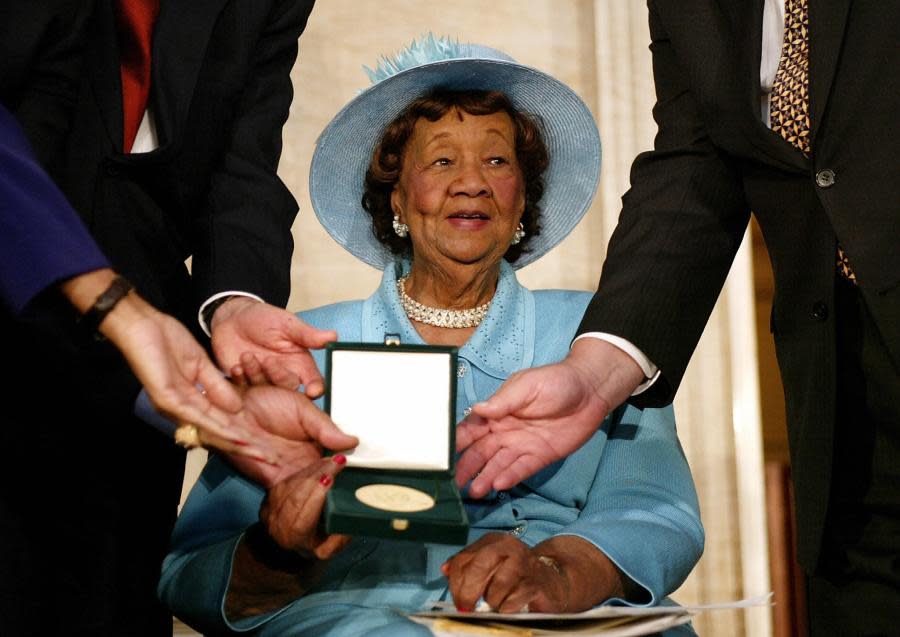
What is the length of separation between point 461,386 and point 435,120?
68cm

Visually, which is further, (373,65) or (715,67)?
(373,65)

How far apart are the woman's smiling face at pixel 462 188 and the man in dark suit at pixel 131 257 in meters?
0.53

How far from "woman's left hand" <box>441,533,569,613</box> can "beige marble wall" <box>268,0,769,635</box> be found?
166 centimetres

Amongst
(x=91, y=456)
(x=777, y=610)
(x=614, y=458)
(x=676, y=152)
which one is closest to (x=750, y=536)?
(x=777, y=610)

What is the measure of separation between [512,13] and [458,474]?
222cm

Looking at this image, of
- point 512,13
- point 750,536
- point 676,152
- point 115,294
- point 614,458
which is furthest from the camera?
point 512,13

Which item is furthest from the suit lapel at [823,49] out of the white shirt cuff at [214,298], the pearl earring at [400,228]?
the pearl earring at [400,228]

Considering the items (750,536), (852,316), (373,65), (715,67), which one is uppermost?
(373,65)

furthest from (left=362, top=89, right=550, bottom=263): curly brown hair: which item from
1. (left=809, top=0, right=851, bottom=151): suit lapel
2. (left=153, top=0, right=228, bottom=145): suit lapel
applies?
(left=809, top=0, right=851, bottom=151): suit lapel

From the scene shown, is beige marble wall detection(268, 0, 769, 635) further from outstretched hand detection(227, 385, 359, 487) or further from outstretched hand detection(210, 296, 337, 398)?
outstretched hand detection(227, 385, 359, 487)

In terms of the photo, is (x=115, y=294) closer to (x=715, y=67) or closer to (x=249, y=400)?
(x=249, y=400)

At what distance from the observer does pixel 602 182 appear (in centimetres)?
356

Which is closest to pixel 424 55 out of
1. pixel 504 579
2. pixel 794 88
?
pixel 794 88

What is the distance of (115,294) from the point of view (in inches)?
57.9
